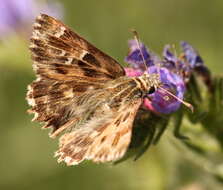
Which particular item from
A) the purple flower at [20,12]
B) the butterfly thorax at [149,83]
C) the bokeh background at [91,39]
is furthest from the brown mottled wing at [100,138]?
the purple flower at [20,12]

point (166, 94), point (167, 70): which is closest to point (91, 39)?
point (167, 70)

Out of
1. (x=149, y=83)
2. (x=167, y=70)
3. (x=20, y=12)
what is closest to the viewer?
(x=149, y=83)

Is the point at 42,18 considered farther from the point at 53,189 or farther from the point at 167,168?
the point at 53,189

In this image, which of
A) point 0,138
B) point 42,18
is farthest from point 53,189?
point 42,18

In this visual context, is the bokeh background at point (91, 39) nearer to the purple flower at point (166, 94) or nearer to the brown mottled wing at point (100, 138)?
the purple flower at point (166, 94)

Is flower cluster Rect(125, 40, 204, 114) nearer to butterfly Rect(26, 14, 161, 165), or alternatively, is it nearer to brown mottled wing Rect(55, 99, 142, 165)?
butterfly Rect(26, 14, 161, 165)

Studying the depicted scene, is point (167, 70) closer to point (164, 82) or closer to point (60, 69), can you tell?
point (164, 82)

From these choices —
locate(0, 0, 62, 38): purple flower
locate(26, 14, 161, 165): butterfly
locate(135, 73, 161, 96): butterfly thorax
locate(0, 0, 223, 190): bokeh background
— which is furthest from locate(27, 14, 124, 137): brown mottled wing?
locate(0, 0, 62, 38): purple flower
